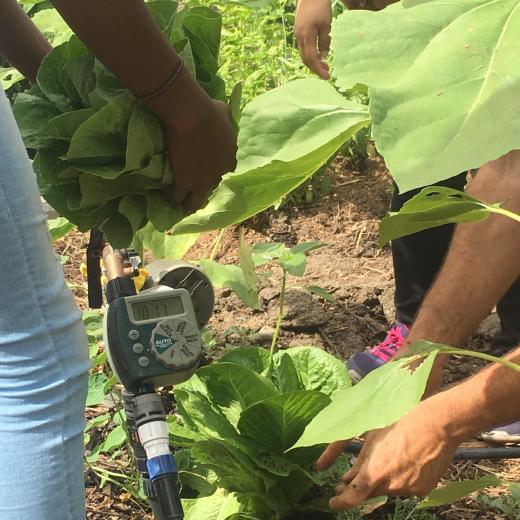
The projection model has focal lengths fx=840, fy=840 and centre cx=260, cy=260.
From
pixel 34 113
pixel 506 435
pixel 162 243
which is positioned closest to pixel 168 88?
pixel 34 113

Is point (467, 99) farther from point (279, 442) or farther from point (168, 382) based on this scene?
point (279, 442)

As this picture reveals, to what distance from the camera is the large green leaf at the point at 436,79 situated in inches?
19.2

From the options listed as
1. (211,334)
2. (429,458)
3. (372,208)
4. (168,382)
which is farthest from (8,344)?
(372,208)

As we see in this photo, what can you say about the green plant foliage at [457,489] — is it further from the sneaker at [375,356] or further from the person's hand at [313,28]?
the person's hand at [313,28]

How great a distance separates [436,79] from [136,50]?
2.54 feet

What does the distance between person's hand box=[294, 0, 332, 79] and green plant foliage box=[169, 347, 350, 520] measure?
99 centimetres

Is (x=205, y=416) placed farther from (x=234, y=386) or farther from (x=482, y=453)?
(x=482, y=453)

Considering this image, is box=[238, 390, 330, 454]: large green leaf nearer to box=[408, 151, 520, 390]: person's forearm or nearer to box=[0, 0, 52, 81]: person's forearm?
box=[408, 151, 520, 390]: person's forearm

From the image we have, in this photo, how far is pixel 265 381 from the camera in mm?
1783

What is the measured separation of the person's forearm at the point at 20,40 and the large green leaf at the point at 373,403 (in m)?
1.02

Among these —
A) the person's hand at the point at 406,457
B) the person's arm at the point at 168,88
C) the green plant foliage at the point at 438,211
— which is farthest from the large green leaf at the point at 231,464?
the green plant foliage at the point at 438,211

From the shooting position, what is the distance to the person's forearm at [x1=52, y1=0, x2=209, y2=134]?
1.15m

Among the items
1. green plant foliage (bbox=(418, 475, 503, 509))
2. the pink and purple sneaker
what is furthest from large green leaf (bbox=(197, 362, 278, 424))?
green plant foliage (bbox=(418, 475, 503, 509))

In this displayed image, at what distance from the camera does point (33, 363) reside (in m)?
1.24
